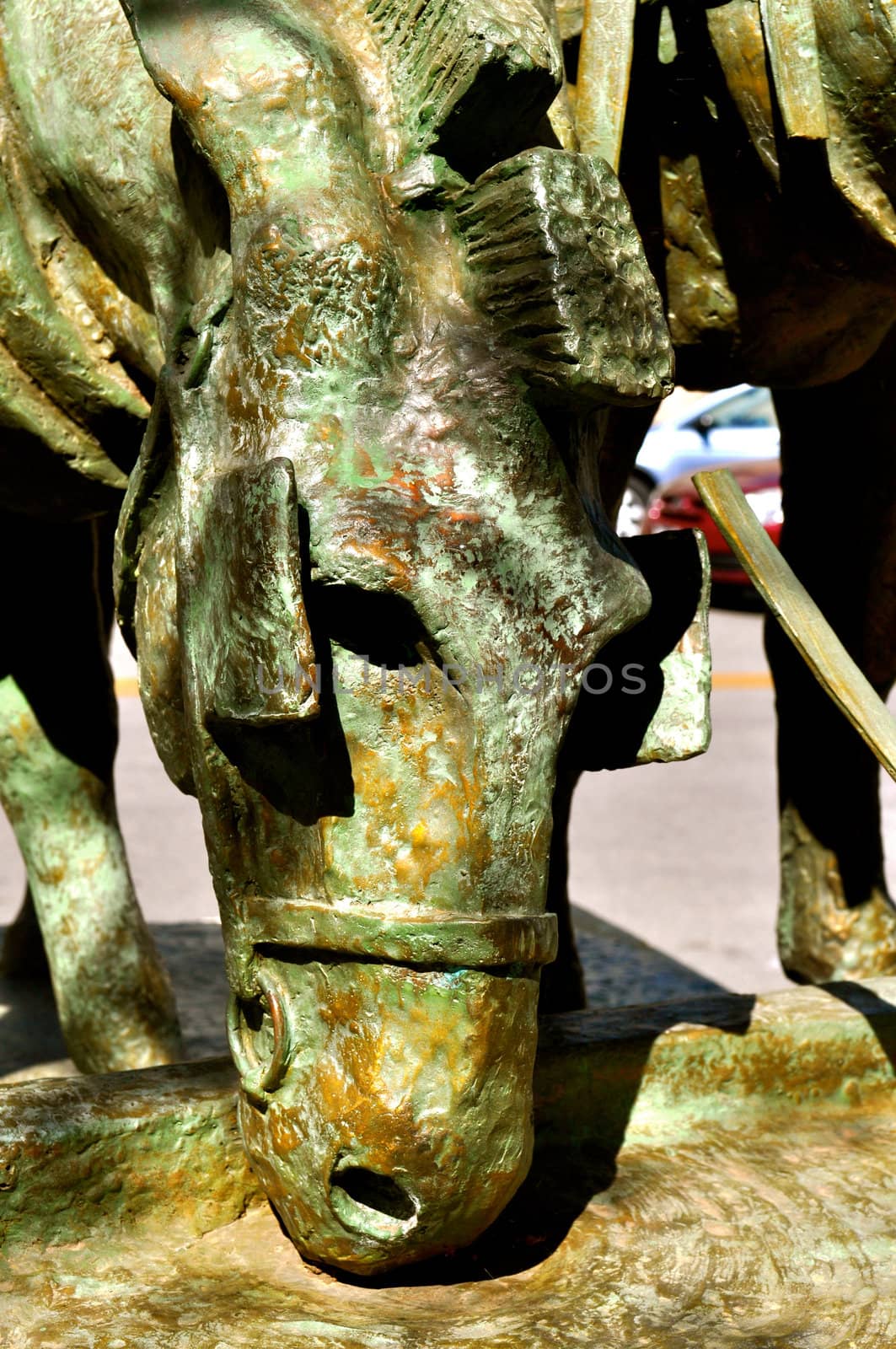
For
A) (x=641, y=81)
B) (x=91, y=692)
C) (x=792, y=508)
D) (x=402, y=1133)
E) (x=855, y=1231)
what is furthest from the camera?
(x=792, y=508)

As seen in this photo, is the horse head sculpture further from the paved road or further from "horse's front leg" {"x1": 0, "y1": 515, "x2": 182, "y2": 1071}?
the paved road

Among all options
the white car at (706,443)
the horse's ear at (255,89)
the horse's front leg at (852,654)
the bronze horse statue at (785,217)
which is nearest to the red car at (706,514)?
the white car at (706,443)

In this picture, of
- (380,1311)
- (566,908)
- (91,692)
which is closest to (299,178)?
(380,1311)

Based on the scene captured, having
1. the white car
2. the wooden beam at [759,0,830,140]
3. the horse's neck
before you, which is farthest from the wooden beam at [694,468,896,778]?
the white car

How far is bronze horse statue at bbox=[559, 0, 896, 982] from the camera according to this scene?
2.01m

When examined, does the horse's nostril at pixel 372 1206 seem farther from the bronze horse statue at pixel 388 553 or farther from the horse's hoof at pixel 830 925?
the horse's hoof at pixel 830 925

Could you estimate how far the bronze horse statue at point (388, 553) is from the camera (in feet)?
5.08

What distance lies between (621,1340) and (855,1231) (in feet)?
1.22

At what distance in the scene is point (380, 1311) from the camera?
5.74 ft

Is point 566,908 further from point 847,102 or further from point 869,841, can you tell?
point 847,102

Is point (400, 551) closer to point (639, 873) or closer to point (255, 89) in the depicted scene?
point (255, 89)

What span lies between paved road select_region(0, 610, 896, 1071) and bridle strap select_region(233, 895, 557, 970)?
1664 millimetres

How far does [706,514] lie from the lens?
9352 millimetres


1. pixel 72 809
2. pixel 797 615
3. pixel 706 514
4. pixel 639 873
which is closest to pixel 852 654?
pixel 797 615
